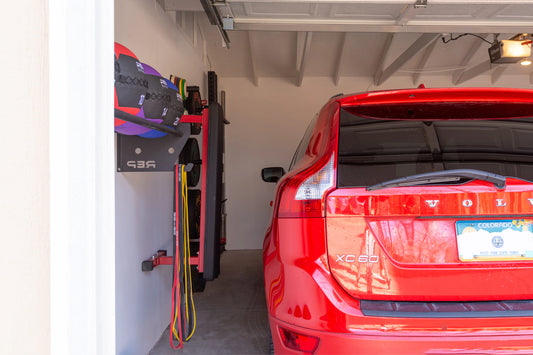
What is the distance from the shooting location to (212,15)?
9.44ft

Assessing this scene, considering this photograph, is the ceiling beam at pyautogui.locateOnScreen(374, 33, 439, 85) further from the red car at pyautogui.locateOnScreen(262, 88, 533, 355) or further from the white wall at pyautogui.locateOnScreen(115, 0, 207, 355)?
the red car at pyautogui.locateOnScreen(262, 88, 533, 355)

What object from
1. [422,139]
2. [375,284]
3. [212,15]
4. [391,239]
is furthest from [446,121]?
[212,15]

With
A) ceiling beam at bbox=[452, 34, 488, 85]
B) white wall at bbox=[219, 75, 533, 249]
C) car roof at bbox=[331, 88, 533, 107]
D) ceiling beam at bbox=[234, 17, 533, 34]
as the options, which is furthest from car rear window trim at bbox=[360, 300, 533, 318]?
ceiling beam at bbox=[452, 34, 488, 85]

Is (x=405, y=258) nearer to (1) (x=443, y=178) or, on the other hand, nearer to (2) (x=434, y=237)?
(2) (x=434, y=237)

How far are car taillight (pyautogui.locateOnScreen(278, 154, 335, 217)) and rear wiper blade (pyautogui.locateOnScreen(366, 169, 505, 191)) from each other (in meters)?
0.17

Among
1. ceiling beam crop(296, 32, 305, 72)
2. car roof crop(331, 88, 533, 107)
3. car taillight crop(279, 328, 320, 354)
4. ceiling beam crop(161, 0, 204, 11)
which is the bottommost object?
car taillight crop(279, 328, 320, 354)

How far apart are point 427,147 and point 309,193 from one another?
1.77 ft

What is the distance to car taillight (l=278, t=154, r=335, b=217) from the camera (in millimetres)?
1246

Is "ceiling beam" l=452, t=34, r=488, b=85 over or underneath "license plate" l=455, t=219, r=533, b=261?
over

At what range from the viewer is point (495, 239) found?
1164 mm

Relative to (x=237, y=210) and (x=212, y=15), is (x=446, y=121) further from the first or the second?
(x=237, y=210)
